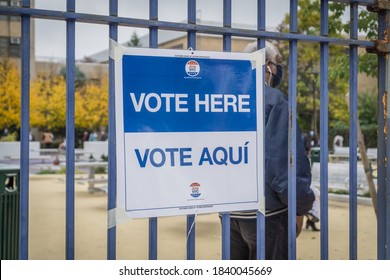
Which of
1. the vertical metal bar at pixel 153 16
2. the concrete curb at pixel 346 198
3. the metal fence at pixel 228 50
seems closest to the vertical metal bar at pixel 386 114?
the metal fence at pixel 228 50

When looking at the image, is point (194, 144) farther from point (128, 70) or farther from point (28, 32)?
point (28, 32)

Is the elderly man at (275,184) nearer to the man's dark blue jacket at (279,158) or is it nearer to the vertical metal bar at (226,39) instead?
the man's dark blue jacket at (279,158)

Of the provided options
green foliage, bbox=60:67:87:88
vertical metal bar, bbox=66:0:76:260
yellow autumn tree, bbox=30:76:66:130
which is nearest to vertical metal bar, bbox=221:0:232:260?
vertical metal bar, bbox=66:0:76:260

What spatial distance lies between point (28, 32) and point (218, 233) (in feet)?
19.7

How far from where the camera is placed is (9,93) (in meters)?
31.0

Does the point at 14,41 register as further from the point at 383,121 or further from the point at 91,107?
the point at 383,121

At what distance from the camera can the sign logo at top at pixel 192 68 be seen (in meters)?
2.14

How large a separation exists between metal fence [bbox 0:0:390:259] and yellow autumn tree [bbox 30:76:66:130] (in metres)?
34.5

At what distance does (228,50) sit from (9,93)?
31.0 meters

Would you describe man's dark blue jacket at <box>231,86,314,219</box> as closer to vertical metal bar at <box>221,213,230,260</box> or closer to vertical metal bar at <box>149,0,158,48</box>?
vertical metal bar at <box>221,213,230,260</box>

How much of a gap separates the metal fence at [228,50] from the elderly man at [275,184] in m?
0.32

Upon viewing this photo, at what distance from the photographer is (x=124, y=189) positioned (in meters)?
2.04

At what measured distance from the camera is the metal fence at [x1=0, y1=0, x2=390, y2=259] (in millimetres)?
1983

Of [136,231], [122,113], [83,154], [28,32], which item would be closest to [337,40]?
[122,113]
